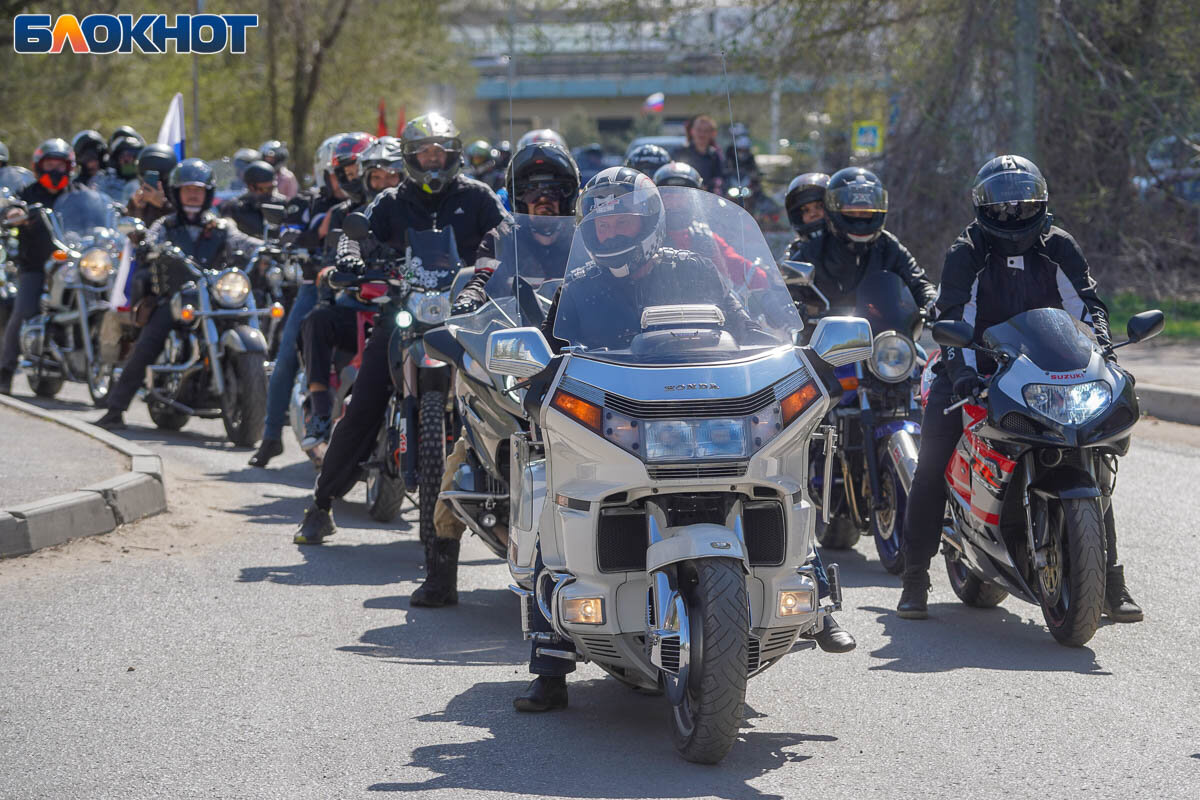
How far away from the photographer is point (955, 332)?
6852mm

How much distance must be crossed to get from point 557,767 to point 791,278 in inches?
128

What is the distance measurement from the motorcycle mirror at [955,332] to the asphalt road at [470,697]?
1191 mm

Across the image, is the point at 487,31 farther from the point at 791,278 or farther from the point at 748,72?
the point at 791,278

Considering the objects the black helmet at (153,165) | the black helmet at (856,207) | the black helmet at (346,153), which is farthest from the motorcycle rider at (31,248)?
the black helmet at (856,207)

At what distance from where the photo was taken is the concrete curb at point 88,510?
8.33m

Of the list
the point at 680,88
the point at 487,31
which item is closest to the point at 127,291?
the point at 487,31

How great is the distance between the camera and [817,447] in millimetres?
8523

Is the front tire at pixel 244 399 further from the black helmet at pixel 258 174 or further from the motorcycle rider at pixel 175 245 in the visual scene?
the black helmet at pixel 258 174

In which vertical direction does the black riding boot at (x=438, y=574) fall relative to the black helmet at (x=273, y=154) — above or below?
below

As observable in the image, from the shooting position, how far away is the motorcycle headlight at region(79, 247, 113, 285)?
1499 cm

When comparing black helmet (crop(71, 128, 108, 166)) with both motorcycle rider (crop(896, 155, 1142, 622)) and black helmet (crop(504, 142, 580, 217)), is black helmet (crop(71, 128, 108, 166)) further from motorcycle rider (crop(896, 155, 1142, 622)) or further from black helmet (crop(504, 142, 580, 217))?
motorcycle rider (crop(896, 155, 1142, 622))

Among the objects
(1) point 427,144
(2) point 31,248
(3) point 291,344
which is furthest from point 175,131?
(1) point 427,144

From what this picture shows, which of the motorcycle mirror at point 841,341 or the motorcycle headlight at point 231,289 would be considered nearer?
the motorcycle mirror at point 841,341

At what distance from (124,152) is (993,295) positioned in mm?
12944
